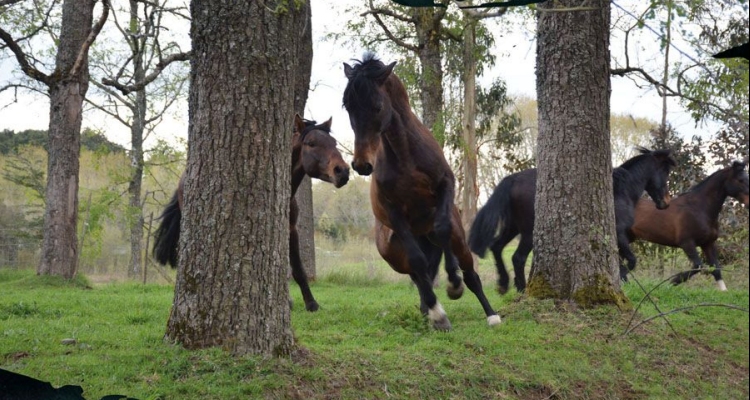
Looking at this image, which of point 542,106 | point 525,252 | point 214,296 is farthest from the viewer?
point 525,252

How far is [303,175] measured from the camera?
28.7 feet

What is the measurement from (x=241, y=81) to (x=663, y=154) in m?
9.91

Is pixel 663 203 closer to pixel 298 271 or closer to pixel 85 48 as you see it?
pixel 298 271

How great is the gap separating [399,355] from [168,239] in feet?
13.9

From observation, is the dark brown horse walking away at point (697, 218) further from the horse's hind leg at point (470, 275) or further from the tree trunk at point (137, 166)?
the tree trunk at point (137, 166)

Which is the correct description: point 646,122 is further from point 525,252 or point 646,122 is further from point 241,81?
point 241,81

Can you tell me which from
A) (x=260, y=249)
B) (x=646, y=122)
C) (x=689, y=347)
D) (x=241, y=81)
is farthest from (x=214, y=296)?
(x=646, y=122)

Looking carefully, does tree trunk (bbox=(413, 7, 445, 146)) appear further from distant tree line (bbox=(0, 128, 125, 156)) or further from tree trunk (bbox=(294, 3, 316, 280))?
distant tree line (bbox=(0, 128, 125, 156))

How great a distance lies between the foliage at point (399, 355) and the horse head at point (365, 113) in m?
1.73

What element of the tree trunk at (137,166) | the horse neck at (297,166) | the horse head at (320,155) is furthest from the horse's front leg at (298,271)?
the tree trunk at (137,166)

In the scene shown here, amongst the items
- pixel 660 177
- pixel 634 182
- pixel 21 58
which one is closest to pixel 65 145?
pixel 21 58

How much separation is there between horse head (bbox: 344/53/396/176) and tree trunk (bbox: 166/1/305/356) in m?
1.51

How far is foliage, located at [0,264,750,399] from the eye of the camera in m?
4.71

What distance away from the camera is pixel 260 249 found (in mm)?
5094
